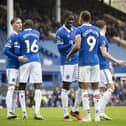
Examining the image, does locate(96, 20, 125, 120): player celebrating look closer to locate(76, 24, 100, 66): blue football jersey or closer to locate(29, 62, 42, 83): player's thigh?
locate(76, 24, 100, 66): blue football jersey

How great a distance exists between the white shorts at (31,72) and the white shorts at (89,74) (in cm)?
123

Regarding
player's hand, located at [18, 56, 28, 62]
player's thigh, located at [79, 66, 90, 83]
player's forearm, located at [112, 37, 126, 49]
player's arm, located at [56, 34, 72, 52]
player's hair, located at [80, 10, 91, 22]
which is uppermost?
player's forearm, located at [112, 37, 126, 49]

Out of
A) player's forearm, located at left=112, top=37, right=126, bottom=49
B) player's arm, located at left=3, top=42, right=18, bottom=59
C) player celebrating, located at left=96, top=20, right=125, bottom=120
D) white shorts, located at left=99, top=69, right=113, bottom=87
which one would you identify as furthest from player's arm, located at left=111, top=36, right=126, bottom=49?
player's arm, located at left=3, top=42, right=18, bottom=59

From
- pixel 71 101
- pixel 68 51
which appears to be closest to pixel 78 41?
pixel 68 51

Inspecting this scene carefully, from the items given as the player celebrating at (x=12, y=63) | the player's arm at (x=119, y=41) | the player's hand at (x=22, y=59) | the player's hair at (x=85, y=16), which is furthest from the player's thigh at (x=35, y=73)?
the player's arm at (x=119, y=41)

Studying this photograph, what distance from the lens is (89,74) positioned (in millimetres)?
12320

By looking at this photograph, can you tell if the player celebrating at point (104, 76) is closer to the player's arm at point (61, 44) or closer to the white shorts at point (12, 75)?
the player's arm at point (61, 44)

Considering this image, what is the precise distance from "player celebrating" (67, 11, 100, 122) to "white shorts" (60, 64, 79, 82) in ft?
2.24

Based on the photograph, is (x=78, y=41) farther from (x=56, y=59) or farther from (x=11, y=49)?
(x=56, y=59)

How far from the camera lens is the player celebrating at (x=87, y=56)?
12242mm

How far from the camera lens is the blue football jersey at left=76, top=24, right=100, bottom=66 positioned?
12.3 metres

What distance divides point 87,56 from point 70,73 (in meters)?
0.87

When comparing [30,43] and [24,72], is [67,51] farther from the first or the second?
[24,72]

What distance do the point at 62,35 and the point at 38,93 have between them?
1314 millimetres
